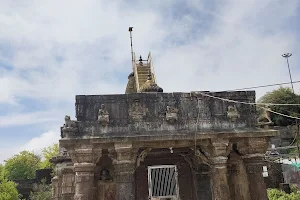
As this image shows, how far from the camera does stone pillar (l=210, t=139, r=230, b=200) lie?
774 centimetres

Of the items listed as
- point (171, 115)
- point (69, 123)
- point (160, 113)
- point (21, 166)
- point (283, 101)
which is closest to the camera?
point (69, 123)

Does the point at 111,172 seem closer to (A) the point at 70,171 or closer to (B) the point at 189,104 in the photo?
(A) the point at 70,171

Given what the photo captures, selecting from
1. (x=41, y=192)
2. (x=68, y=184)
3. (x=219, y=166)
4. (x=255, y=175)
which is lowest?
(x=41, y=192)

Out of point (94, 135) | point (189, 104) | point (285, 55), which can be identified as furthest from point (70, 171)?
point (285, 55)

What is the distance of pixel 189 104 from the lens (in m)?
8.56

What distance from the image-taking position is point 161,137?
7680 millimetres

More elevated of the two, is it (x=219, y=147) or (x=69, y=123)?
(x=69, y=123)

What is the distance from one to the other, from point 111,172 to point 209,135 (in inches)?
133

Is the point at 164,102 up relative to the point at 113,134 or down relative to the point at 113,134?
up

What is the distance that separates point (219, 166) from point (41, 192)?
26.7 metres

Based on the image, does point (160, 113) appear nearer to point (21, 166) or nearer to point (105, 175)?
point (105, 175)

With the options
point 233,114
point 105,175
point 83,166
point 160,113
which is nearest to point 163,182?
point 105,175

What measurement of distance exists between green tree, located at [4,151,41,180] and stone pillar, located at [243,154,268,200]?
40768 mm

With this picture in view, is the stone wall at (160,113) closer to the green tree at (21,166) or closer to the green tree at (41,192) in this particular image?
the green tree at (41,192)
